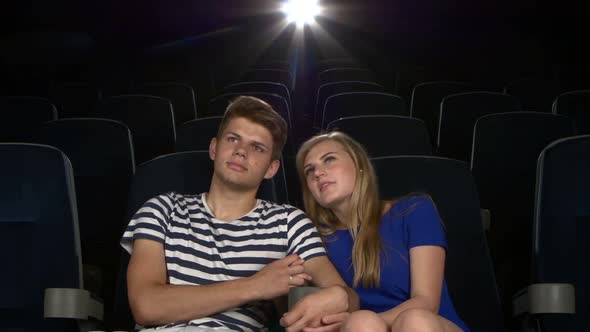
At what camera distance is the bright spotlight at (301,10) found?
48.1 feet

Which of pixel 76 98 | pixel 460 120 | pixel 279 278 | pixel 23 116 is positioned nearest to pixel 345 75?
pixel 76 98

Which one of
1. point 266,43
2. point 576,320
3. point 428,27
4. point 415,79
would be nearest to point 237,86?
point 415,79

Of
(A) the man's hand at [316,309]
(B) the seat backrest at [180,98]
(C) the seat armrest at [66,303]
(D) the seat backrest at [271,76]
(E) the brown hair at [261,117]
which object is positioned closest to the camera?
(A) the man's hand at [316,309]

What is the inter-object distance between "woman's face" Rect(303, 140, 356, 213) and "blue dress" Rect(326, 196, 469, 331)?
151mm

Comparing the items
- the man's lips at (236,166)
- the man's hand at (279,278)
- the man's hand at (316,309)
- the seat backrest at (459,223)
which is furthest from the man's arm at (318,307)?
the man's lips at (236,166)

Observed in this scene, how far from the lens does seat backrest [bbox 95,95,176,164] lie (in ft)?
13.6

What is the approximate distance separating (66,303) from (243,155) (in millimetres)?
704

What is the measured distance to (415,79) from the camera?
311 inches

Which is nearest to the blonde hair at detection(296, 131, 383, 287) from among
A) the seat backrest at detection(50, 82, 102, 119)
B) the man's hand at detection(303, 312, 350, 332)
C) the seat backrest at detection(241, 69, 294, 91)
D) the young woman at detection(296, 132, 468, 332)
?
the young woman at detection(296, 132, 468, 332)

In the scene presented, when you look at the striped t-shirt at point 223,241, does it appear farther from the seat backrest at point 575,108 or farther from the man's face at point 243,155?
the seat backrest at point 575,108

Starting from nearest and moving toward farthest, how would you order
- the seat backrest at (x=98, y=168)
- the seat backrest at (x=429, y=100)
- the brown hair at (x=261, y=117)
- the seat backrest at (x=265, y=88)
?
the brown hair at (x=261, y=117)
the seat backrest at (x=98, y=168)
the seat backrest at (x=429, y=100)
the seat backrest at (x=265, y=88)

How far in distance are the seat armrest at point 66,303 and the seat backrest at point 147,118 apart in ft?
7.65

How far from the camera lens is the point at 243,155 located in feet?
7.25

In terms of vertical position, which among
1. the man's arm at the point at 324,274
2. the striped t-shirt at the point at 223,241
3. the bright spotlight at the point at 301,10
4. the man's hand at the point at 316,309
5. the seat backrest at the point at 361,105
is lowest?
the man's hand at the point at 316,309
